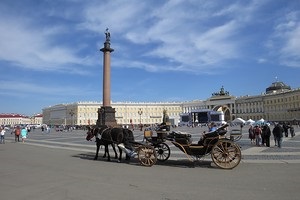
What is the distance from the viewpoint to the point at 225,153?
439 inches

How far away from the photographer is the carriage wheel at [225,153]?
11039mm

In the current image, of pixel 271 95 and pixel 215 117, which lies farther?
pixel 271 95

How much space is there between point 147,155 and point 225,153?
293cm

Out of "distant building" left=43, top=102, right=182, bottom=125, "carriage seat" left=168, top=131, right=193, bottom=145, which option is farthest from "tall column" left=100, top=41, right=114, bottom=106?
"distant building" left=43, top=102, right=182, bottom=125

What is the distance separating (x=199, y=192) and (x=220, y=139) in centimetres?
407

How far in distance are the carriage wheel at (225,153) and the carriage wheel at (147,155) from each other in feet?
7.59

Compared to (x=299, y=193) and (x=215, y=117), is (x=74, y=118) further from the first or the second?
(x=299, y=193)

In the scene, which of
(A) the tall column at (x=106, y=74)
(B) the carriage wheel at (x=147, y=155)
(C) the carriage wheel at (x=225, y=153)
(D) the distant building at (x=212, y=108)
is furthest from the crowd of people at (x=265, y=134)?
(D) the distant building at (x=212, y=108)

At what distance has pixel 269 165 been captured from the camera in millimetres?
11477

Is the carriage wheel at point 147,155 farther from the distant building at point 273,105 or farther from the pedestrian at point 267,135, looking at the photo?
the distant building at point 273,105

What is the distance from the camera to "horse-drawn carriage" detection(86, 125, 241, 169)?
11.1 meters

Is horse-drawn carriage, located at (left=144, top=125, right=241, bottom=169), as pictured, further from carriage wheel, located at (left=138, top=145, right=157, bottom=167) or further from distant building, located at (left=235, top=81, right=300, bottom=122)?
distant building, located at (left=235, top=81, right=300, bottom=122)

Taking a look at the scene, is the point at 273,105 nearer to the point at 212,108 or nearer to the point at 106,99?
the point at 212,108

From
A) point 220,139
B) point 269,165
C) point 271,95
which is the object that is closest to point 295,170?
point 269,165
